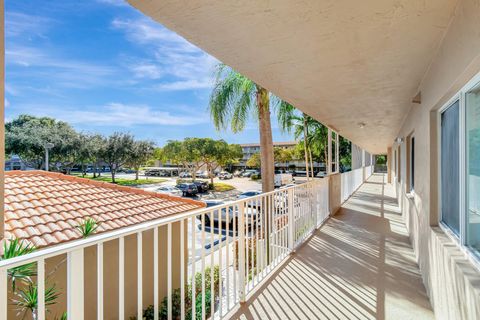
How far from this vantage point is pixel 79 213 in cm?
541

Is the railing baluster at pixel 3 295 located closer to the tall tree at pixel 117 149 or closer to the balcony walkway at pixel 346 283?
the balcony walkway at pixel 346 283

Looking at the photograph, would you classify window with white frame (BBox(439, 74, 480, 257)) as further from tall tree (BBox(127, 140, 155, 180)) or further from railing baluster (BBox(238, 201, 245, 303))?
tall tree (BBox(127, 140, 155, 180))

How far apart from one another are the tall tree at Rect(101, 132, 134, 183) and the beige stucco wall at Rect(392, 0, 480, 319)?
1130 inches

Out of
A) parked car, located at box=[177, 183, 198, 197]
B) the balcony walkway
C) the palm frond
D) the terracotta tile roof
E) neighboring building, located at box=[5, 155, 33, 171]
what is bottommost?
parked car, located at box=[177, 183, 198, 197]

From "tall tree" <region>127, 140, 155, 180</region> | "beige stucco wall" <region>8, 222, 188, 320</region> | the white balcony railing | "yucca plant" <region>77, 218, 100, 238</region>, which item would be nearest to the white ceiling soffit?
the white balcony railing

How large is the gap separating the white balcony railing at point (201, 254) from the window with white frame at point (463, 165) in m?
1.63

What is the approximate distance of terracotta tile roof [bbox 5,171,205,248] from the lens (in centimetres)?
441

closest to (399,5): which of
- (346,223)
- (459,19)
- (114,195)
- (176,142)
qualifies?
(459,19)

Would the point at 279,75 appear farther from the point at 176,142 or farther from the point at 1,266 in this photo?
the point at 176,142

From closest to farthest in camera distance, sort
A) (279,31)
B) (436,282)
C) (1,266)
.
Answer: (1,266) < (279,31) < (436,282)

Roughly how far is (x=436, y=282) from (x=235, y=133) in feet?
18.0

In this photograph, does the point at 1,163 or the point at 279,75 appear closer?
the point at 1,163

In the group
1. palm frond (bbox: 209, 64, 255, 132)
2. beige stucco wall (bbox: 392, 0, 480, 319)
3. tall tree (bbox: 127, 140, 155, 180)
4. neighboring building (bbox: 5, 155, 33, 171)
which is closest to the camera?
beige stucco wall (bbox: 392, 0, 480, 319)

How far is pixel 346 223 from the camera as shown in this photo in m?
5.48
